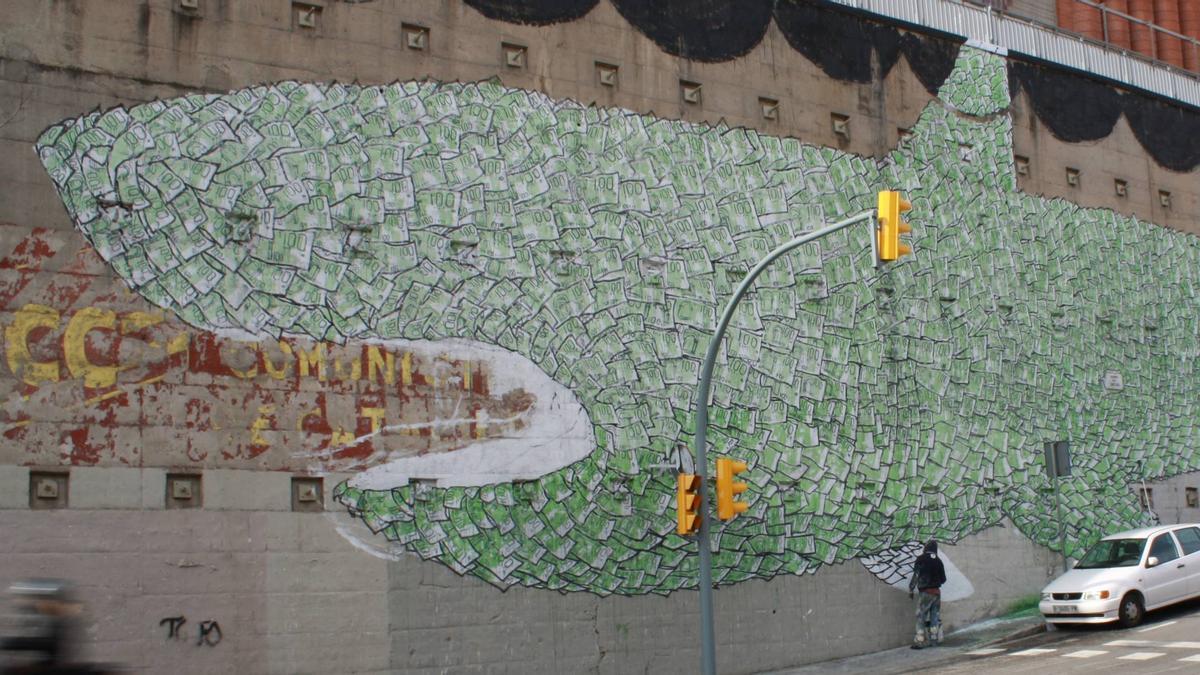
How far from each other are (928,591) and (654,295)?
5.92m

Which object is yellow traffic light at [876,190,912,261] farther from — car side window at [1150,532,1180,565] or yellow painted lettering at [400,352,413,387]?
car side window at [1150,532,1180,565]

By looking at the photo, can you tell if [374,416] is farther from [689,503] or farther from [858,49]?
[858,49]

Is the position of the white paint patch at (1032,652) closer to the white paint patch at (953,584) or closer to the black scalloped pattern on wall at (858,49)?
the white paint patch at (953,584)

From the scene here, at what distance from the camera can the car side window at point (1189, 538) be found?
66.8ft

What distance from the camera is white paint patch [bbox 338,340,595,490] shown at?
669 inches

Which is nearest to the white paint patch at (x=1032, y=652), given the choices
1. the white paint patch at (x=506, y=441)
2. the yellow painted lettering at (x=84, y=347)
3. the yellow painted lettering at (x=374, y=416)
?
the white paint patch at (x=506, y=441)

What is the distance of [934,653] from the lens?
19766mm

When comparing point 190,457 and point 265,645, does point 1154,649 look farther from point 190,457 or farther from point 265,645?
point 190,457

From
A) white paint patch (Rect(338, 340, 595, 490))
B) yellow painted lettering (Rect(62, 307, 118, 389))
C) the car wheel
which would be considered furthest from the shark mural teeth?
the car wheel

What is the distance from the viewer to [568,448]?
1825cm

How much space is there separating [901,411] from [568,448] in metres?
6.33

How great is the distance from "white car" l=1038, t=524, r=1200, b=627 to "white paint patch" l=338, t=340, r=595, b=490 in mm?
7313

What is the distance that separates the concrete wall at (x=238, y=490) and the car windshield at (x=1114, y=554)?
4.42 m

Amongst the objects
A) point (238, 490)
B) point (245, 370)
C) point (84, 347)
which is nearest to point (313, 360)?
point (245, 370)
